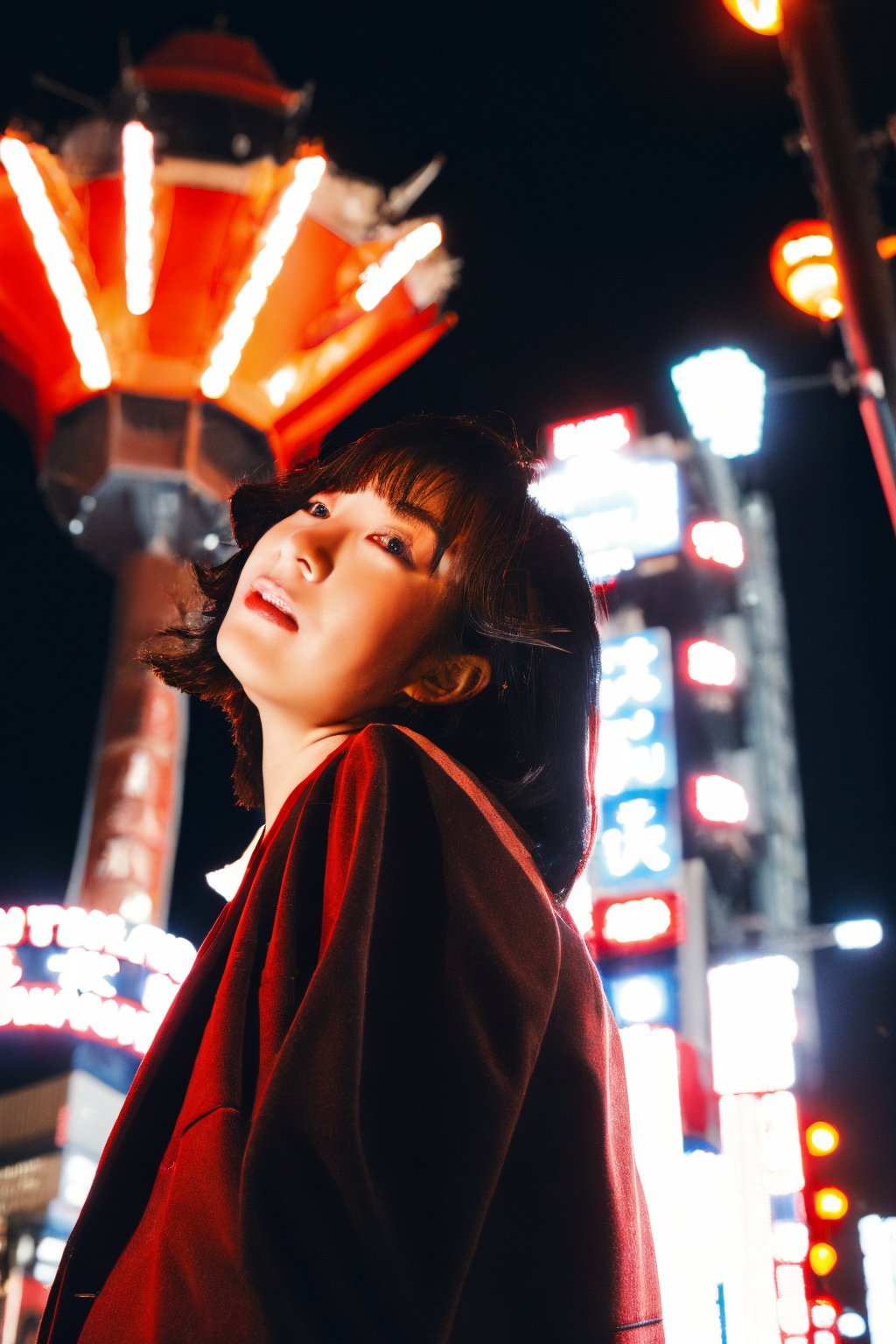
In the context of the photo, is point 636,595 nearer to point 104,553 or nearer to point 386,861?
point 104,553

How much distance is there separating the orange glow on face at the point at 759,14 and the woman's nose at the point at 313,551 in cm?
454

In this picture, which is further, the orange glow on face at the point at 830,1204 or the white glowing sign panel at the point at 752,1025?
the white glowing sign panel at the point at 752,1025

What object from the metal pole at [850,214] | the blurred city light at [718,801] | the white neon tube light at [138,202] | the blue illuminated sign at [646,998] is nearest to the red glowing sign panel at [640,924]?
the blue illuminated sign at [646,998]

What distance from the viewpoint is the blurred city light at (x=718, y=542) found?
17.7 m

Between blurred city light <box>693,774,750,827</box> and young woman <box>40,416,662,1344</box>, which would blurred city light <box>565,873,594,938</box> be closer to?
blurred city light <box>693,774,750,827</box>

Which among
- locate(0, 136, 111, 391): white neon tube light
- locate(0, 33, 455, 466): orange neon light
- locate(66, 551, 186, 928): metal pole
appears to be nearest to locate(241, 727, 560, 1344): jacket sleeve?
locate(66, 551, 186, 928): metal pole

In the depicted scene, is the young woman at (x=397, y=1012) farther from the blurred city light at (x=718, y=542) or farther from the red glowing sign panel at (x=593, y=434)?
the red glowing sign panel at (x=593, y=434)

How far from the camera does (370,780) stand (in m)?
1.58

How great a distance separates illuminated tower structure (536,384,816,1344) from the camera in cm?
1344

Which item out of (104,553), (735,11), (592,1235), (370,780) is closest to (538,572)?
(370,780)

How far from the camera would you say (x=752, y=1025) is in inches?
598

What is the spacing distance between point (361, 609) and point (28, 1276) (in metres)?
14.5

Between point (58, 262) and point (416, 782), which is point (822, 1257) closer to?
point (416, 782)

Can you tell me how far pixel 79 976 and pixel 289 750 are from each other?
549 inches
